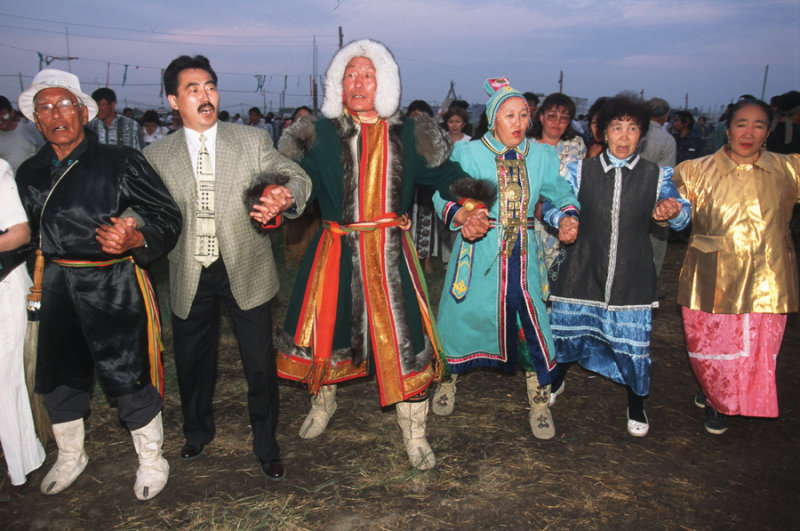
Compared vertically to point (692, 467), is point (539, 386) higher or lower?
higher

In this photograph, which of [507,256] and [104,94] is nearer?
[507,256]

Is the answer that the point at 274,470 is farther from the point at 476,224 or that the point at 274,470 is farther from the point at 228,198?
the point at 476,224

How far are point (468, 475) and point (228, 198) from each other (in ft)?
6.75

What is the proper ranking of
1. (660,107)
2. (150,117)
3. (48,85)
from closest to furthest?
(48,85), (660,107), (150,117)

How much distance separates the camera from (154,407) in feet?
10.5

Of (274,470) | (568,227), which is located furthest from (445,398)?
(568,227)

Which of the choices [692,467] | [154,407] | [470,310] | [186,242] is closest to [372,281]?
[470,310]

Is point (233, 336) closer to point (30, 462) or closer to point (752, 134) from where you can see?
point (30, 462)

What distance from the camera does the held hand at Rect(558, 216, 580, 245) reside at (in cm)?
352

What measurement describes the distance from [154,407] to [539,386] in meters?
2.35

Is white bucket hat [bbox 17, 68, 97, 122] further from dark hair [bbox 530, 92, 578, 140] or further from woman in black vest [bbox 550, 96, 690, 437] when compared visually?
dark hair [bbox 530, 92, 578, 140]

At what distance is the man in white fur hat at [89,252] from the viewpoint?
2.89 m

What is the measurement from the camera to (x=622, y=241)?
12.0 feet

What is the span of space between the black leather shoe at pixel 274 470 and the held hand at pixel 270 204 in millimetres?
1455
